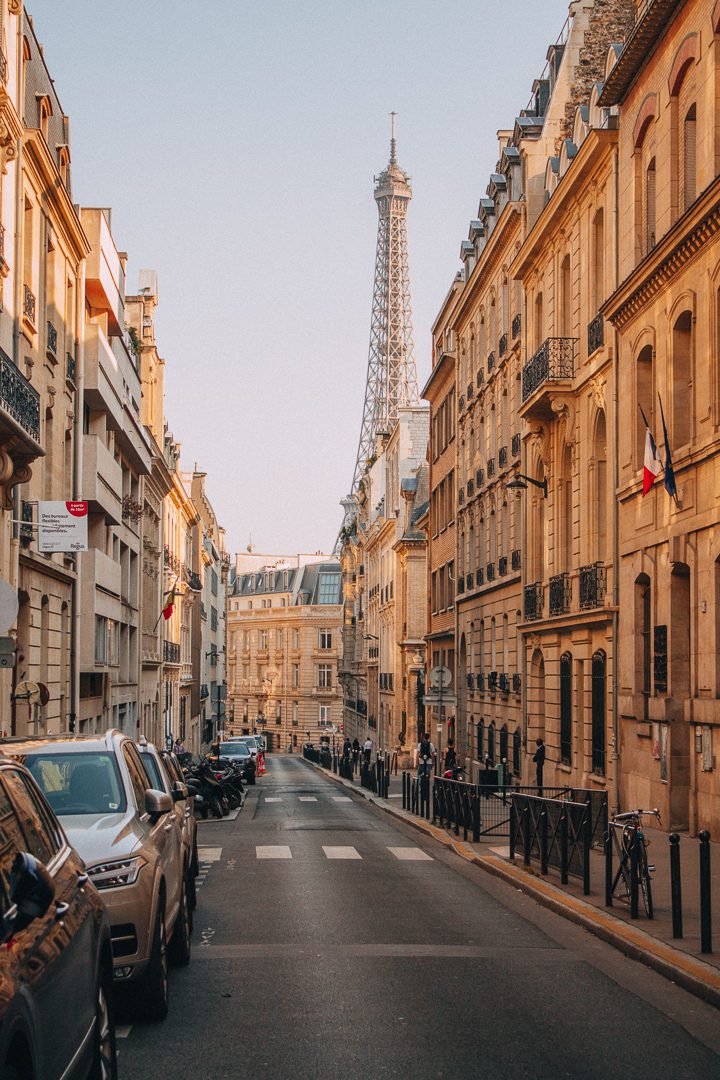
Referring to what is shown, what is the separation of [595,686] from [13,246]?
48.2 ft

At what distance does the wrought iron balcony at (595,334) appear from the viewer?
2859cm

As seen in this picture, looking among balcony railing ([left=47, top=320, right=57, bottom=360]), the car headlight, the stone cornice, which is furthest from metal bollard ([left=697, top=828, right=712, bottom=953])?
balcony railing ([left=47, top=320, right=57, bottom=360])

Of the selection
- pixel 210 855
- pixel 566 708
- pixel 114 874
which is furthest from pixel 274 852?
→ pixel 114 874

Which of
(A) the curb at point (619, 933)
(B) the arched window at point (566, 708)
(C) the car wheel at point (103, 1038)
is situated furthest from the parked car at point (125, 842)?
(B) the arched window at point (566, 708)

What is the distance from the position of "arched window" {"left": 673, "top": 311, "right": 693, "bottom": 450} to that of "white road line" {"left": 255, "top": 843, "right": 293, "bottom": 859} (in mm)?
9202

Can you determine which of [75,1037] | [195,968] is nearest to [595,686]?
[195,968]

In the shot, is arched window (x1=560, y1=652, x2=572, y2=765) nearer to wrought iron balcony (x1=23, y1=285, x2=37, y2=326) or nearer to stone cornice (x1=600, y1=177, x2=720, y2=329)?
stone cornice (x1=600, y1=177, x2=720, y2=329)

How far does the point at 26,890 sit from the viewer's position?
15.9 feet

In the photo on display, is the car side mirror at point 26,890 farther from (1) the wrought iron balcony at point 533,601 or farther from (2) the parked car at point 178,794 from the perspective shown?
(1) the wrought iron balcony at point 533,601

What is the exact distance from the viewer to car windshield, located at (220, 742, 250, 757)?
51062 millimetres

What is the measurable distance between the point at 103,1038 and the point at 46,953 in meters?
1.42

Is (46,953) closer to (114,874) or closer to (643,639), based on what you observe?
(114,874)

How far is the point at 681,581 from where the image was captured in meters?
22.8

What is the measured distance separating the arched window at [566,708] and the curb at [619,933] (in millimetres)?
11093
